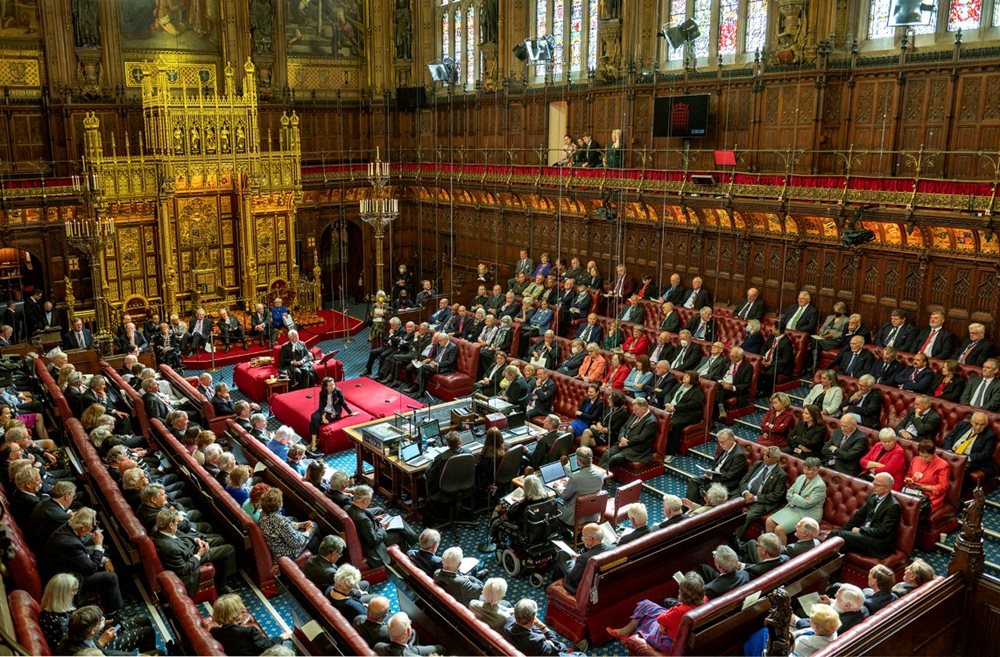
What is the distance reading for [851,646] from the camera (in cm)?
535

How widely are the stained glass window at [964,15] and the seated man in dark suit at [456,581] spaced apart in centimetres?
1141

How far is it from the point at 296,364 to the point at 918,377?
9.75m

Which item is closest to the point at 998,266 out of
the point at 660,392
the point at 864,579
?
the point at 660,392

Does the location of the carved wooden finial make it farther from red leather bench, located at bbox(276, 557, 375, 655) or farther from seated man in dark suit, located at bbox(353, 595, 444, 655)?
red leather bench, located at bbox(276, 557, 375, 655)

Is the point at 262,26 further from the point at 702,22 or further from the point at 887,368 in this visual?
the point at 887,368

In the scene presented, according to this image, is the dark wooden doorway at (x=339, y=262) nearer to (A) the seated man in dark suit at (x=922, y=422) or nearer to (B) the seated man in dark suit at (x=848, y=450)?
(B) the seated man in dark suit at (x=848, y=450)

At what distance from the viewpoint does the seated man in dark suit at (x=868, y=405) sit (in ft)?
33.6

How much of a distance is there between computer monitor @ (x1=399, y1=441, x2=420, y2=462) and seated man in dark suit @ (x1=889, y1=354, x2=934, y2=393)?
6601 millimetres

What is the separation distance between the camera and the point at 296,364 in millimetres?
13992

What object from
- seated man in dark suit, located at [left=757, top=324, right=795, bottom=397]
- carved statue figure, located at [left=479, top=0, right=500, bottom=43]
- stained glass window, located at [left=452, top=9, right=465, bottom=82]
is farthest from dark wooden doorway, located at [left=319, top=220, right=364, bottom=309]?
seated man in dark suit, located at [left=757, top=324, right=795, bottom=397]

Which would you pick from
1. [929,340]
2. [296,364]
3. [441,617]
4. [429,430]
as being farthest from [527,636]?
[296,364]

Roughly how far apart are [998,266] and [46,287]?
18.3 metres

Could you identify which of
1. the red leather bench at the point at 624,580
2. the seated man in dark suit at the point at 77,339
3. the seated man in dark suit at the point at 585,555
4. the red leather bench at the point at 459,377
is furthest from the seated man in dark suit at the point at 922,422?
the seated man in dark suit at the point at 77,339

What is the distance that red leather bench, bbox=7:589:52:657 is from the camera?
473 cm
